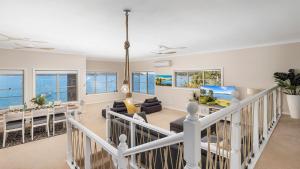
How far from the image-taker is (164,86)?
27.4ft

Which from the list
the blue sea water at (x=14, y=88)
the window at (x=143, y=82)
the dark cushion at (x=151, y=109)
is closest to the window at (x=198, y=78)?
the dark cushion at (x=151, y=109)

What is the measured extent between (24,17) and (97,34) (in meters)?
1.40

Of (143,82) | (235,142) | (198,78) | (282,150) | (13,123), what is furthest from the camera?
(143,82)

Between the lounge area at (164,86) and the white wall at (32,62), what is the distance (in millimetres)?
35

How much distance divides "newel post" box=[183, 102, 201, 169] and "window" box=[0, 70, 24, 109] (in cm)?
717

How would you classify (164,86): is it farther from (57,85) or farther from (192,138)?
(192,138)

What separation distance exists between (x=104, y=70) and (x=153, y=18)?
7780 millimetres

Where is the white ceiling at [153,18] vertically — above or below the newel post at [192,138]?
above

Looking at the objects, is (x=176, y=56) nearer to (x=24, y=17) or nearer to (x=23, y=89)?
(x=24, y=17)

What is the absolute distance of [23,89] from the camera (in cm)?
598

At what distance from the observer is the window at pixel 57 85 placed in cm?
661

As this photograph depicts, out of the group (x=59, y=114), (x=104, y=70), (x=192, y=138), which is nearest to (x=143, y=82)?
(x=104, y=70)

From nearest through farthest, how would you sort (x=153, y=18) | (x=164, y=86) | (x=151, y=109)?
(x=153, y=18), (x=151, y=109), (x=164, y=86)

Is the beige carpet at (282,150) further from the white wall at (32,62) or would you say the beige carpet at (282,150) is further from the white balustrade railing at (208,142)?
the white wall at (32,62)
